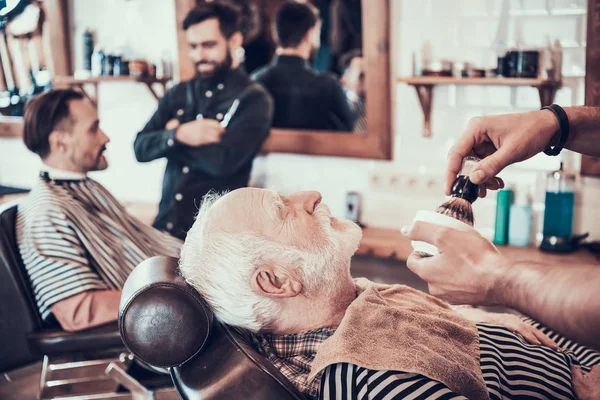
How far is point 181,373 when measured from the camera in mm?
1377

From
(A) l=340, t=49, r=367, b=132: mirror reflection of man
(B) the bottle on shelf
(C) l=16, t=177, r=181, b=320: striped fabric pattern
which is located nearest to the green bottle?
(A) l=340, t=49, r=367, b=132: mirror reflection of man

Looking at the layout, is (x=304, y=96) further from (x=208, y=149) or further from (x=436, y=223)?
(x=436, y=223)

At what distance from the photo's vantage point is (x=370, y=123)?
3207 millimetres

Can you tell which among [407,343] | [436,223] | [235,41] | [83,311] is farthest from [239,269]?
[235,41]

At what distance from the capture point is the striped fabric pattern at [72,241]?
83.7 inches

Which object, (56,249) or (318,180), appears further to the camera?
(318,180)

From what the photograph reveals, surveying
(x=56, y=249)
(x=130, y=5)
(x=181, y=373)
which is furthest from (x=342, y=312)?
(x=130, y=5)

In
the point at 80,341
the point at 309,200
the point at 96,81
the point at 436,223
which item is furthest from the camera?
the point at 96,81

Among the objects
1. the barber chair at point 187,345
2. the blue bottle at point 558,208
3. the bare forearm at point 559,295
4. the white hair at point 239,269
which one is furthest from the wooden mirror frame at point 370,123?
the bare forearm at point 559,295

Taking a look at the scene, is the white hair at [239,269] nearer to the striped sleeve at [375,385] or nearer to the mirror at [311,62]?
the striped sleeve at [375,385]

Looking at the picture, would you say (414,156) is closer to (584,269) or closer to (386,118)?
(386,118)

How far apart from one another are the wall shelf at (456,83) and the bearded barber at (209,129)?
0.73m

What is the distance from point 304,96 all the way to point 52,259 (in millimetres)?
1699

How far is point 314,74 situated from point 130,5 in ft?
4.29
